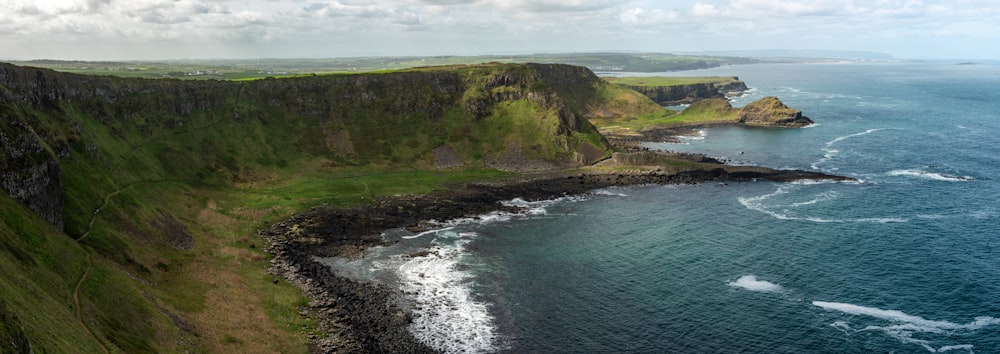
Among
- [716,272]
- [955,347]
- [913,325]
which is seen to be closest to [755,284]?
[716,272]

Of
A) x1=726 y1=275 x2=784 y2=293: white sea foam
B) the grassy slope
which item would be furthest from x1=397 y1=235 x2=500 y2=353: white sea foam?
x1=726 y1=275 x2=784 y2=293: white sea foam

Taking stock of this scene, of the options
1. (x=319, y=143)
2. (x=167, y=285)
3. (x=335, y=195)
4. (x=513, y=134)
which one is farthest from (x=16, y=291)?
(x=513, y=134)

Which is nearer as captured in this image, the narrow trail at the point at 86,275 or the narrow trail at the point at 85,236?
the narrow trail at the point at 86,275

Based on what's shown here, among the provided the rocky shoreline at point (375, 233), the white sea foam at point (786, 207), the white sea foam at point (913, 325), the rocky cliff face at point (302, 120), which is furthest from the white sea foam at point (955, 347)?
the rocky cliff face at point (302, 120)

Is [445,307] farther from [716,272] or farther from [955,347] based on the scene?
[955,347]

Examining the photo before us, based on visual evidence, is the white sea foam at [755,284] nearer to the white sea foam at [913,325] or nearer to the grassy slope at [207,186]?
the white sea foam at [913,325]

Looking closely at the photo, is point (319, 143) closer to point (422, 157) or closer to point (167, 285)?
point (422, 157)
